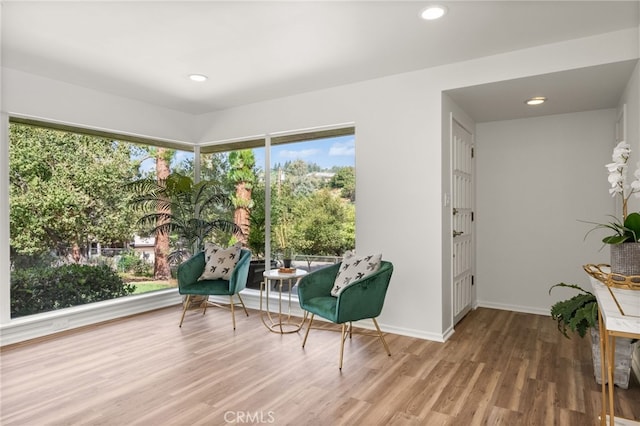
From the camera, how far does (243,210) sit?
506 centimetres

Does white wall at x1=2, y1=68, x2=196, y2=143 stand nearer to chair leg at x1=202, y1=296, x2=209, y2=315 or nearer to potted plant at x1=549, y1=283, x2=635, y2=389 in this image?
chair leg at x1=202, y1=296, x2=209, y2=315

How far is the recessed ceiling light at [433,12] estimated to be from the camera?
8.03ft

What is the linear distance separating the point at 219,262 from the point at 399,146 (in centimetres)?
232

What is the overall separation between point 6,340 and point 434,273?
156 inches

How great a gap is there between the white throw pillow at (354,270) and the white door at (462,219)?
1.05 m

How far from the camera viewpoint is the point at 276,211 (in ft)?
15.7

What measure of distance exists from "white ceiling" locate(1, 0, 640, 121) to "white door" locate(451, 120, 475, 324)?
1.52 ft

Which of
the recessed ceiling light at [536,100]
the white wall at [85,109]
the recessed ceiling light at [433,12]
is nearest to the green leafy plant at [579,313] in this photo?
the recessed ceiling light at [536,100]

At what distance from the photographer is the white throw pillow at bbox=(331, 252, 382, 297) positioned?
3307 millimetres

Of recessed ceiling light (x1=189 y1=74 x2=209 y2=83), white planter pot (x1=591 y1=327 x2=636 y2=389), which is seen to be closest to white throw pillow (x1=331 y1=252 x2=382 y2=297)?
A: white planter pot (x1=591 y1=327 x2=636 y2=389)

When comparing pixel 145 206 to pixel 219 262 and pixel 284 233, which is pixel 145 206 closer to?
pixel 219 262

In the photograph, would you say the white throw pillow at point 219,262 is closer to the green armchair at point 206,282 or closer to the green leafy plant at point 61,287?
the green armchair at point 206,282

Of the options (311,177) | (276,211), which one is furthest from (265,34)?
(276,211)

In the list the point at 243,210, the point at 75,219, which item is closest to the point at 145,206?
the point at 75,219
